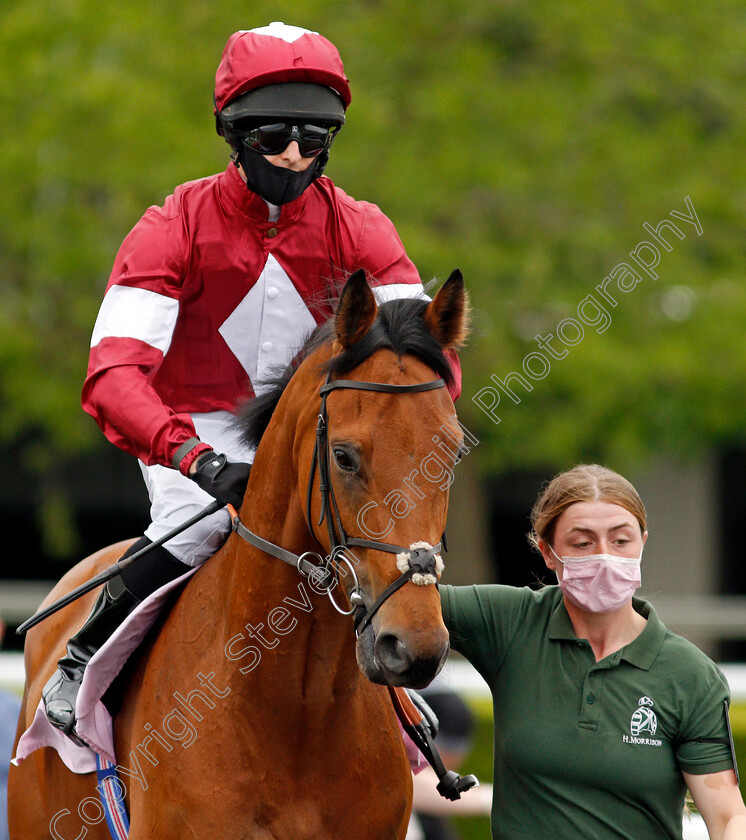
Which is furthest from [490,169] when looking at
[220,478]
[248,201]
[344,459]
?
[344,459]

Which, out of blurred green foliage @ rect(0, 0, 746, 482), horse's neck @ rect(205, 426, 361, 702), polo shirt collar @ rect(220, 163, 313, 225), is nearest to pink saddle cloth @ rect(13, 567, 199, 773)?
horse's neck @ rect(205, 426, 361, 702)

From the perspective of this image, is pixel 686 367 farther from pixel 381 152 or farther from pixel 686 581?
pixel 686 581

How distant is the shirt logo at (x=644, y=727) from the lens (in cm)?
294

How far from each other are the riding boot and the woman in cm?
98

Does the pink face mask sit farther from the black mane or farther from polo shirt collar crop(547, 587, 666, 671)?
the black mane

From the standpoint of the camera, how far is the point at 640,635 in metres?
3.07

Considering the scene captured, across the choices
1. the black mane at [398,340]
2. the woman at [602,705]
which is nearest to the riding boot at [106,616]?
the black mane at [398,340]

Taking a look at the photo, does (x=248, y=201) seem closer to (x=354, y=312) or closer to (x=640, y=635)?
(x=354, y=312)

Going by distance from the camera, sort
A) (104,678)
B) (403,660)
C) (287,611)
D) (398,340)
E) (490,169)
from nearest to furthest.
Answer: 1. (403,660)
2. (398,340)
3. (287,611)
4. (104,678)
5. (490,169)

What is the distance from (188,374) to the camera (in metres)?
3.74

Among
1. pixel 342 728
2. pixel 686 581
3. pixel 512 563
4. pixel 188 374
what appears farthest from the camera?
pixel 512 563

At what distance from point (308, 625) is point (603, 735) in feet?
2.52

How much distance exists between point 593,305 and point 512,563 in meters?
5.16

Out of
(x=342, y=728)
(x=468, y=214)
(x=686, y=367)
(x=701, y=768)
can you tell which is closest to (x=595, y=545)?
(x=701, y=768)
